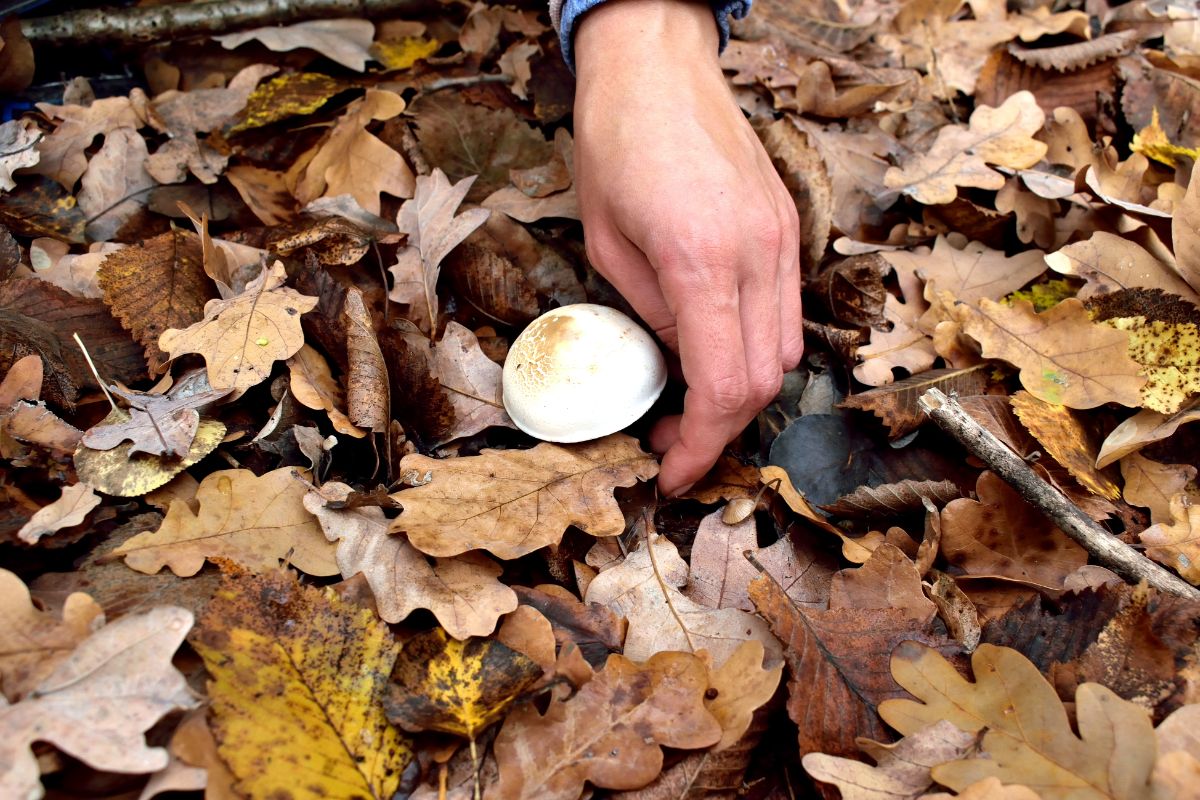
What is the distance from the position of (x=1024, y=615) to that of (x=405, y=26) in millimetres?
3759

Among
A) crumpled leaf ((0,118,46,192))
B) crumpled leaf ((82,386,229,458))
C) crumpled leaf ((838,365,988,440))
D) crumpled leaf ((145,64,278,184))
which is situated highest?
crumpled leaf ((0,118,46,192))

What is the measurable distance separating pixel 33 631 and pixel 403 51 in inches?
120

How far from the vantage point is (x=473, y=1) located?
393 centimetres

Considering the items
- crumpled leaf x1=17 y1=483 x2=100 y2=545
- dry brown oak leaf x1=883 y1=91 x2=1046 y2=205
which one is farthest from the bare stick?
crumpled leaf x1=17 y1=483 x2=100 y2=545

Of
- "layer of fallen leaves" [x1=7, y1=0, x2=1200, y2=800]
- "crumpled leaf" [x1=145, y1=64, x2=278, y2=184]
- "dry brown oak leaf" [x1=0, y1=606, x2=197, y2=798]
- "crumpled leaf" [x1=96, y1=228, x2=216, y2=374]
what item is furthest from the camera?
"crumpled leaf" [x1=145, y1=64, x2=278, y2=184]

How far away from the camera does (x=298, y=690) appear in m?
1.79

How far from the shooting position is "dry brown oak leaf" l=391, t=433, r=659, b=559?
214cm

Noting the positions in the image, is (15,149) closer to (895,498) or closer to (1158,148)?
(895,498)

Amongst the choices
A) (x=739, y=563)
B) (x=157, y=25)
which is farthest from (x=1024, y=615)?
(x=157, y=25)

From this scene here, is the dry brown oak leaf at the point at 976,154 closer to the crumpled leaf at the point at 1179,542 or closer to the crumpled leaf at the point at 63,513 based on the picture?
the crumpled leaf at the point at 1179,542

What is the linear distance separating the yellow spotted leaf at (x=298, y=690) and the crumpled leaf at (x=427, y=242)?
121 centimetres

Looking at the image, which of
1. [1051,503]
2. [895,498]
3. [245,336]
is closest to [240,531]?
[245,336]

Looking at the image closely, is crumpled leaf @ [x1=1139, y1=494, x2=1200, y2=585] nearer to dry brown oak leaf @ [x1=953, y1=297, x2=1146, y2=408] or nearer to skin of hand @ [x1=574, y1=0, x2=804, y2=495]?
dry brown oak leaf @ [x1=953, y1=297, x2=1146, y2=408]

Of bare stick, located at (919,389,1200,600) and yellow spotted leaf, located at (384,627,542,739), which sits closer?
yellow spotted leaf, located at (384,627,542,739)
